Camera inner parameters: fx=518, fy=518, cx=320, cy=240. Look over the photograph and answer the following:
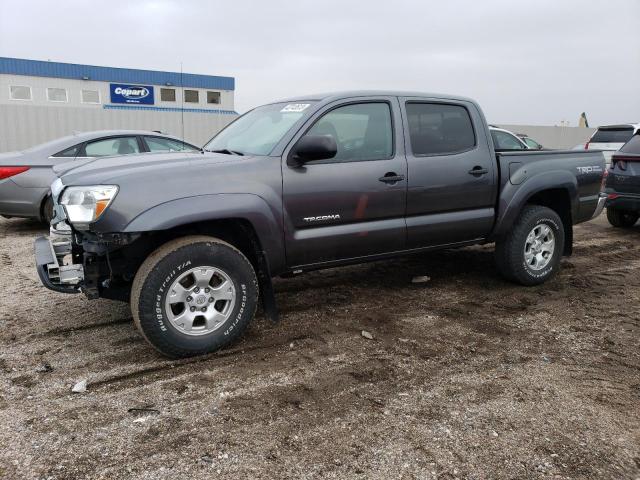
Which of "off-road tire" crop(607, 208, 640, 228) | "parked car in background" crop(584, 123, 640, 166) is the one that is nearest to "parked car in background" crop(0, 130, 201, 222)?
"off-road tire" crop(607, 208, 640, 228)

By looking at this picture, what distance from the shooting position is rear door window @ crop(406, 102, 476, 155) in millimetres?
4430

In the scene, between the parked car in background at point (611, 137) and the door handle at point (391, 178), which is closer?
the door handle at point (391, 178)

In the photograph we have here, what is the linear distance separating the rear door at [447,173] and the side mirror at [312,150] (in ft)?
2.97

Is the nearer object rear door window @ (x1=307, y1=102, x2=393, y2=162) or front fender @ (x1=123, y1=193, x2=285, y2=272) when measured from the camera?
A: front fender @ (x1=123, y1=193, x2=285, y2=272)

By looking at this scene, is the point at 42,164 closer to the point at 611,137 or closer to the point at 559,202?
the point at 559,202

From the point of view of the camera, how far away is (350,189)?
3.94m

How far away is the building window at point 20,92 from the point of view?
72.6ft

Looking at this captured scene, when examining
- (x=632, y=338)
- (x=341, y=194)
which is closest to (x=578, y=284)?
(x=632, y=338)

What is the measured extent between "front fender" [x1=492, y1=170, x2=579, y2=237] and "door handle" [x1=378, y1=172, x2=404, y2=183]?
1.22 m

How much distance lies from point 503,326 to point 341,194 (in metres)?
1.70

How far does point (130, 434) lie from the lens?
2.61m

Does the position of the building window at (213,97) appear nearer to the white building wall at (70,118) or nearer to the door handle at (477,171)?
the white building wall at (70,118)

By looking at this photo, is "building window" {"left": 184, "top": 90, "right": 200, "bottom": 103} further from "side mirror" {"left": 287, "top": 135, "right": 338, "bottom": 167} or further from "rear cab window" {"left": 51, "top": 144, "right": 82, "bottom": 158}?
"side mirror" {"left": 287, "top": 135, "right": 338, "bottom": 167}

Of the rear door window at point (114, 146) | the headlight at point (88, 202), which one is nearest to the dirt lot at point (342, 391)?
the headlight at point (88, 202)
